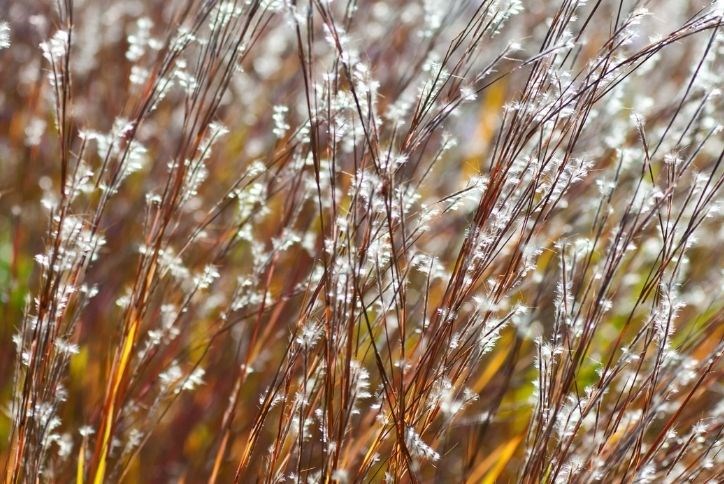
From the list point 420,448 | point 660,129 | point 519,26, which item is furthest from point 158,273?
point 519,26

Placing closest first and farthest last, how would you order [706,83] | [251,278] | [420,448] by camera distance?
[420,448], [251,278], [706,83]

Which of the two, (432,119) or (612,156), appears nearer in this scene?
(432,119)

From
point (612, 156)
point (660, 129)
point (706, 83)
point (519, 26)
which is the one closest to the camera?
point (706, 83)

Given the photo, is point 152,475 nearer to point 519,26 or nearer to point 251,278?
point 251,278

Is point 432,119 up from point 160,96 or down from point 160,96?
down

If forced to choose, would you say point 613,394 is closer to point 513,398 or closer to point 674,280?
point 513,398

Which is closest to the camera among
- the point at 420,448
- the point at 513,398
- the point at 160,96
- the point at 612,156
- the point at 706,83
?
the point at 420,448

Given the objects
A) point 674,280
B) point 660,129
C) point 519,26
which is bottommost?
point 674,280

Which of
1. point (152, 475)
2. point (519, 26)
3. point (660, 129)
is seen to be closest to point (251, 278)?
point (152, 475)

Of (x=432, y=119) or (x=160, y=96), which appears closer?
(x=432, y=119)
